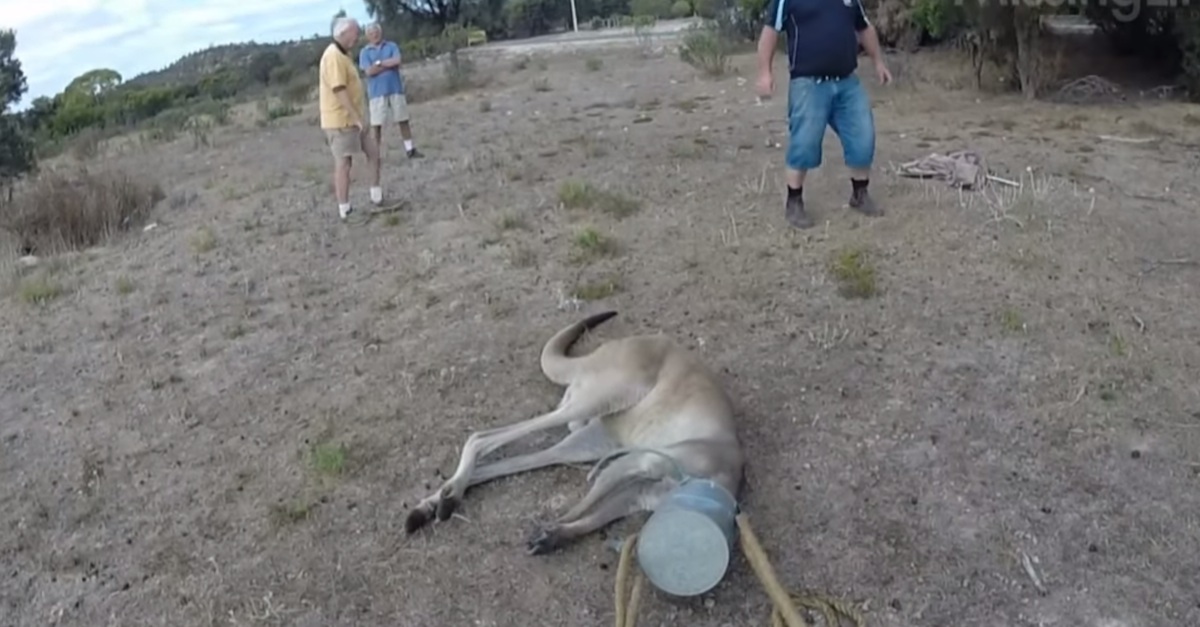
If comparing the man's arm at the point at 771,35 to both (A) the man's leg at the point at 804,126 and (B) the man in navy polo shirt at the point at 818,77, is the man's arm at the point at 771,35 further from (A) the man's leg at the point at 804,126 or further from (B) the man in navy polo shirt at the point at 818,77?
(A) the man's leg at the point at 804,126

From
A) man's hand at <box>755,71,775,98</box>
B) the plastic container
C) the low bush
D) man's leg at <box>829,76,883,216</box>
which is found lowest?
the plastic container

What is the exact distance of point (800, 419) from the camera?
4.96 meters

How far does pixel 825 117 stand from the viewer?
23.5ft

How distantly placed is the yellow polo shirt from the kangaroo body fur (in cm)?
449

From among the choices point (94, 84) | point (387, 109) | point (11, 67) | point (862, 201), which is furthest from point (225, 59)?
point (862, 201)

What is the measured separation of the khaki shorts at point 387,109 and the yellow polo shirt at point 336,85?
2.22 m

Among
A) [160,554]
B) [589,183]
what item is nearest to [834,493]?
[160,554]

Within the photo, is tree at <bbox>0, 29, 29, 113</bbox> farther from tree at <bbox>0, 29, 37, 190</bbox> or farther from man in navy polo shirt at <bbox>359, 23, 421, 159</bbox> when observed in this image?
man in navy polo shirt at <bbox>359, 23, 421, 159</bbox>

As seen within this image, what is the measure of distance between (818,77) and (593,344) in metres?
2.35

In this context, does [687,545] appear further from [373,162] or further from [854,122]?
[373,162]

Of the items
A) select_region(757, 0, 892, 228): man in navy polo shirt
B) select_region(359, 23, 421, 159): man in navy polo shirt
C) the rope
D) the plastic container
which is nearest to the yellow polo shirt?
select_region(359, 23, 421, 159): man in navy polo shirt

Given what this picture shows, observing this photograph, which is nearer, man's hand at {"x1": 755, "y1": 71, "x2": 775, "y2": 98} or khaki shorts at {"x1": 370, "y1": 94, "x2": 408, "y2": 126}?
man's hand at {"x1": 755, "y1": 71, "x2": 775, "y2": 98}

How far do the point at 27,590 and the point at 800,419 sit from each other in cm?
308

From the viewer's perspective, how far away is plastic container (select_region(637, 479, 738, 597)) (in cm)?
354
